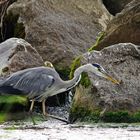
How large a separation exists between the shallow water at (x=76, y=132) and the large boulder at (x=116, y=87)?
43 centimetres

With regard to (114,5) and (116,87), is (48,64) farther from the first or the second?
(114,5)

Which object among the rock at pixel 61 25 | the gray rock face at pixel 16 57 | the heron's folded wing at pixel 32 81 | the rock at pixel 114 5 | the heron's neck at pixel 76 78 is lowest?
the rock at pixel 114 5

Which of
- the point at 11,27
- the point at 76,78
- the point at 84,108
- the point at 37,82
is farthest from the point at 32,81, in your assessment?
the point at 11,27

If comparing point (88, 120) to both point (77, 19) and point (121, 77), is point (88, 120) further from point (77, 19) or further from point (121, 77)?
point (77, 19)

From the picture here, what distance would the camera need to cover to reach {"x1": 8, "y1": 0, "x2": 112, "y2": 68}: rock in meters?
12.9

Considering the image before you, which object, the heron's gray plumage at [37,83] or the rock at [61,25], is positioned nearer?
the heron's gray plumage at [37,83]

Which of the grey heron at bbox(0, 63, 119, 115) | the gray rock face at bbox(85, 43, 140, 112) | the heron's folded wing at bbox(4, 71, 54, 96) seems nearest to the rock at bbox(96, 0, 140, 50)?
the gray rock face at bbox(85, 43, 140, 112)

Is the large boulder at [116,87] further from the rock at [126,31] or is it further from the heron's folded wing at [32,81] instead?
the rock at [126,31]

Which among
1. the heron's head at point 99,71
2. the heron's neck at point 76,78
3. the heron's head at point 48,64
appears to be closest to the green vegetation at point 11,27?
the heron's head at point 48,64

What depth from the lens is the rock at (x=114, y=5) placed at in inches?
677

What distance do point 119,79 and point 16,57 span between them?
2.66 m

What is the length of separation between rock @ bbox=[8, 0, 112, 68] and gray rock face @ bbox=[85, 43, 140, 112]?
226 centimetres

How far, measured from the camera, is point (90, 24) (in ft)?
49.6

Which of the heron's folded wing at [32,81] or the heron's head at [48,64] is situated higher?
the heron's folded wing at [32,81]
